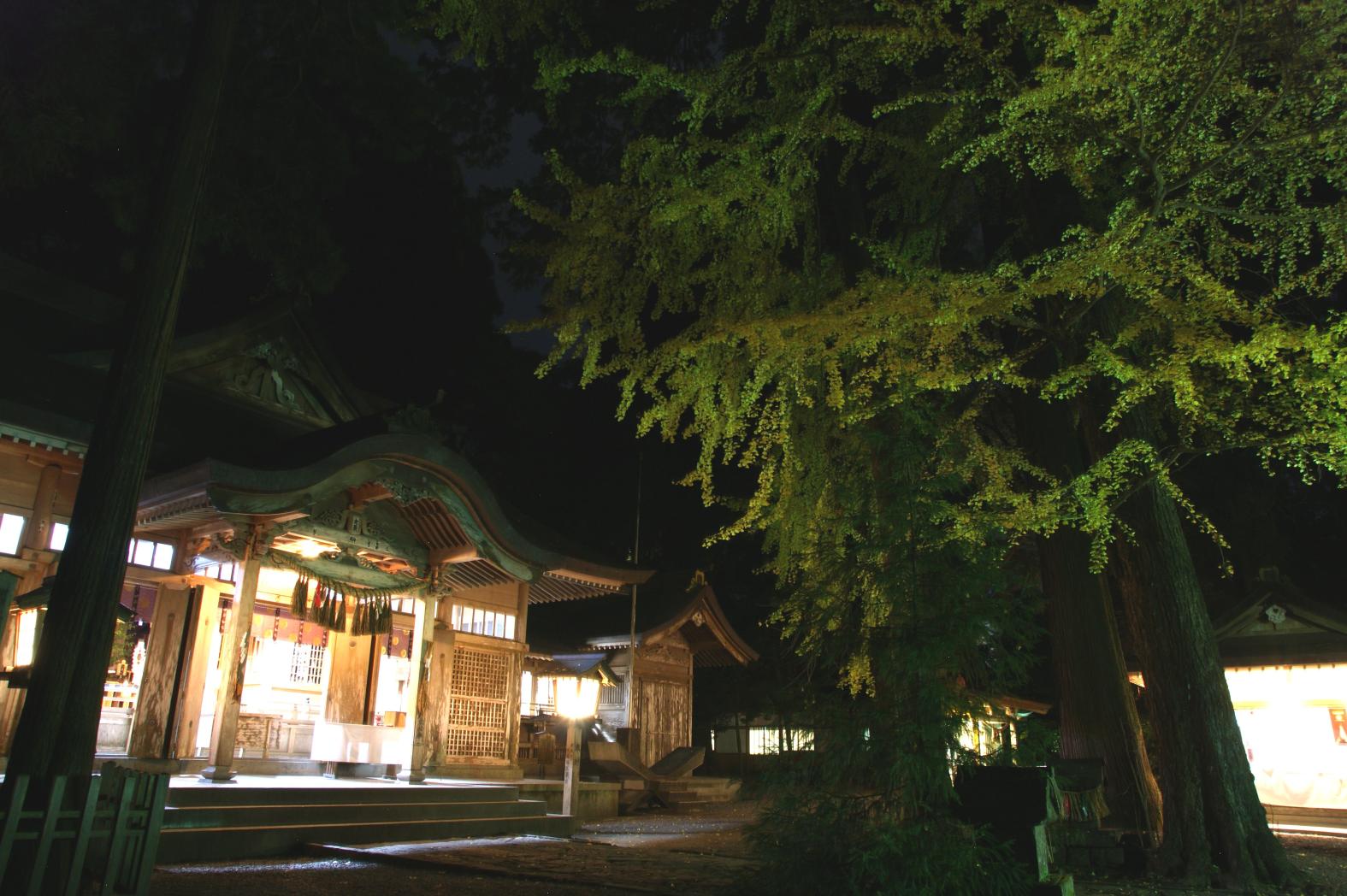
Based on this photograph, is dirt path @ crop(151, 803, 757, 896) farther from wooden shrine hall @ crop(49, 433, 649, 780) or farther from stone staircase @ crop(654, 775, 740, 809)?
stone staircase @ crop(654, 775, 740, 809)

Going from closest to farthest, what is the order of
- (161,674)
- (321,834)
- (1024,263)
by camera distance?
(1024,263) < (321,834) < (161,674)

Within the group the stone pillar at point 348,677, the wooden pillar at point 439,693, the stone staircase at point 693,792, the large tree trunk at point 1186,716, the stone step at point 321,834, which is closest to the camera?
the large tree trunk at point 1186,716

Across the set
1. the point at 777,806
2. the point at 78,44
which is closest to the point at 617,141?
the point at 78,44

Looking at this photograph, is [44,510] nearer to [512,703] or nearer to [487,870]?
[487,870]

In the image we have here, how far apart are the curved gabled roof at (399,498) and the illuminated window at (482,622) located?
3.69ft

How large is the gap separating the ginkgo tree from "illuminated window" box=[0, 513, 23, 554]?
271 inches

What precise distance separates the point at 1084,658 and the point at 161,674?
11.3m

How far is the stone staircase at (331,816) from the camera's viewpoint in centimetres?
791

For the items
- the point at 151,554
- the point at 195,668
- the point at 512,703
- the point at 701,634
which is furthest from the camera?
the point at 701,634

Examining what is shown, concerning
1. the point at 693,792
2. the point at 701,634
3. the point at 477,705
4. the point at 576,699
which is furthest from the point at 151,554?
the point at 701,634

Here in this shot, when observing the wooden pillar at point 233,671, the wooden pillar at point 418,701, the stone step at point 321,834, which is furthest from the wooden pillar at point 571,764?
the wooden pillar at point 233,671

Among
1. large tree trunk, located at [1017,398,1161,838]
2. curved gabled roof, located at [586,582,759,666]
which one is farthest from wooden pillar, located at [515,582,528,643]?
large tree trunk, located at [1017,398,1161,838]

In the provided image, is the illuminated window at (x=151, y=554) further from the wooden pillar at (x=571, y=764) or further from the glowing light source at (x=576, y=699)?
the wooden pillar at (x=571, y=764)

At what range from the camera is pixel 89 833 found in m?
4.94
